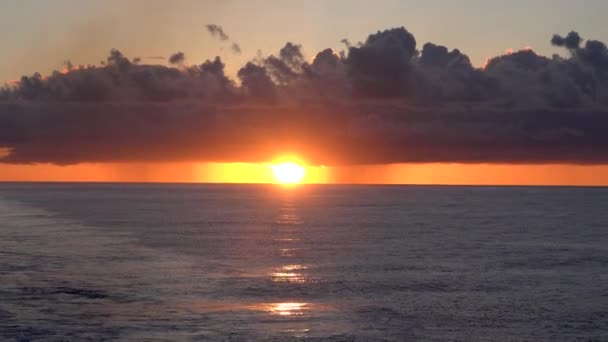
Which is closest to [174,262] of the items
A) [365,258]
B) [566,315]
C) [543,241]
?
[365,258]

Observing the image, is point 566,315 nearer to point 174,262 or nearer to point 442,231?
point 174,262

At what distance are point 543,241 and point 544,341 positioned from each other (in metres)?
52.1

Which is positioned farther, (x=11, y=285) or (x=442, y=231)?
(x=442, y=231)

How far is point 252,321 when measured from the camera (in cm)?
3803

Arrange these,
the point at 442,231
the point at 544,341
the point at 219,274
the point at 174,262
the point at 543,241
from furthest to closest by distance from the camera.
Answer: the point at 442,231
the point at 543,241
the point at 174,262
the point at 219,274
the point at 544,341

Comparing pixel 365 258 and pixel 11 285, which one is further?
pixel 365 258

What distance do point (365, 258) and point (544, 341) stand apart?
31698 mm

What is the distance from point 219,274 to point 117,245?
1040 inches

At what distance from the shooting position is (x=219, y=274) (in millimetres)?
55500

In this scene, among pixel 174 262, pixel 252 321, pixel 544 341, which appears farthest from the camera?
pixel 174 262

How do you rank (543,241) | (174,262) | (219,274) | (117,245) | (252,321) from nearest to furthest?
(252,321) < (219,274) < (174,262) < (117,245) < (543,241)

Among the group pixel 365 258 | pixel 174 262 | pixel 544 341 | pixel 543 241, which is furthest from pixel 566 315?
pixel 543 241

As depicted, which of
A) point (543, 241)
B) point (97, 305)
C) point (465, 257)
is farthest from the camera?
point (543, 241)

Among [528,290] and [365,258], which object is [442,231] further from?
[528,290]
